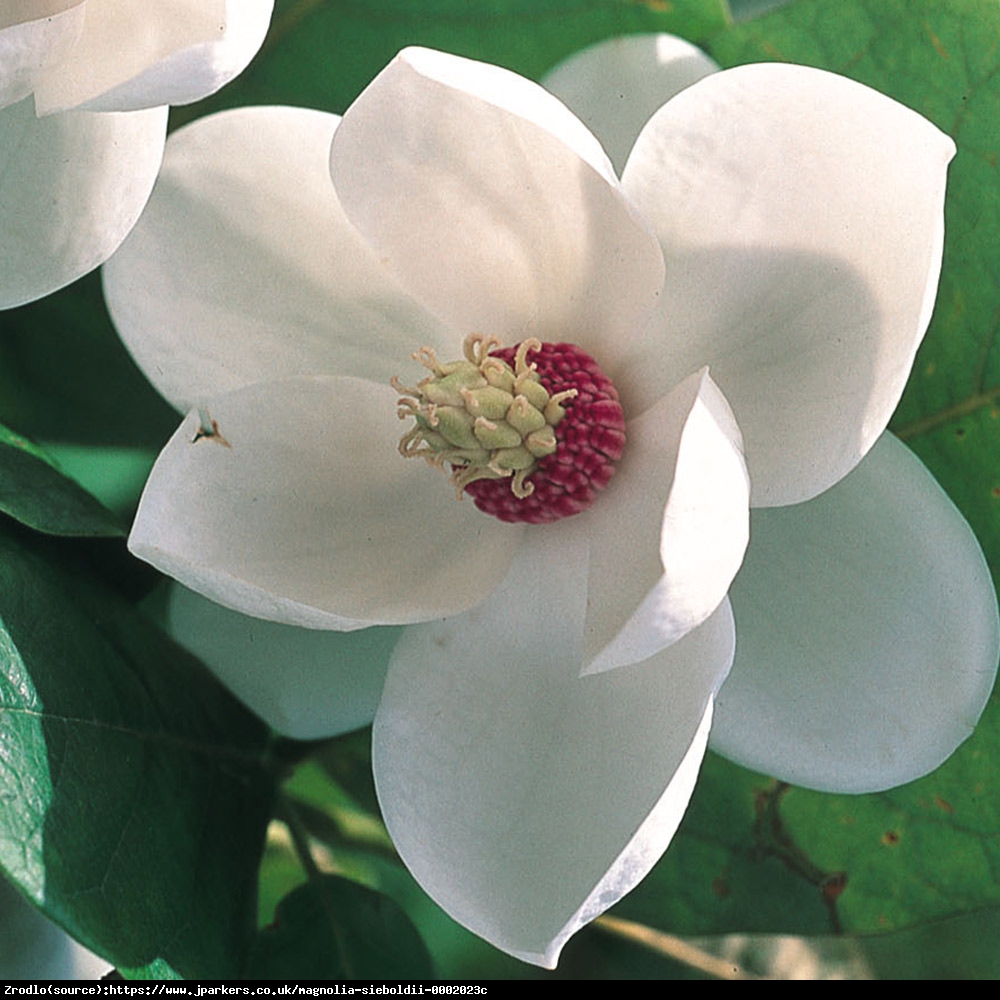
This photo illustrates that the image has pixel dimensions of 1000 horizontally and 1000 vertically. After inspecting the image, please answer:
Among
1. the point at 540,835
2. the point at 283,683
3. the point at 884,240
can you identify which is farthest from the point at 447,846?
the point at 884,240

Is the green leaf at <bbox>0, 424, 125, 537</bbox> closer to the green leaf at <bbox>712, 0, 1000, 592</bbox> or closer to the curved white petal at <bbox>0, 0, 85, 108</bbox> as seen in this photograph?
the curved white petal at <bbox>0, 0, 85, 108</bbox>

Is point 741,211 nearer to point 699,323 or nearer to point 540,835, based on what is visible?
point 699,323

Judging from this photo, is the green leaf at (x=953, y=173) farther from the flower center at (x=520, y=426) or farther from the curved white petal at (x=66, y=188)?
the curved white petal at (x=66, y=188)

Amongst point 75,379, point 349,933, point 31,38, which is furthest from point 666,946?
point 31,38

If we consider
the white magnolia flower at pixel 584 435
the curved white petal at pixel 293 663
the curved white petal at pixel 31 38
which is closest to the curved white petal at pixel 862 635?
the white magnolia flower at pixel 584 435

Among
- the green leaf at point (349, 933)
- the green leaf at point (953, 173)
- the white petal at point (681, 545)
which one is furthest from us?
the green leaf at point (349, 933)

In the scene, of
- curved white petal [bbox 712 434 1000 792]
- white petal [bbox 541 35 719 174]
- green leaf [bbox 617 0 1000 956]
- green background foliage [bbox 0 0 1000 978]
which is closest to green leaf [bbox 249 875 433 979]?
green background foliage [bbox 0 0 1000 978]

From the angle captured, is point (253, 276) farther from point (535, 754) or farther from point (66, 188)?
point (535, 754)
